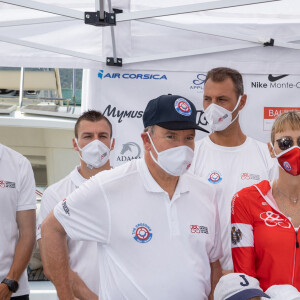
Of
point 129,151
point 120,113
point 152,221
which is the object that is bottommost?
point 152,221

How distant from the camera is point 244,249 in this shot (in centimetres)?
208

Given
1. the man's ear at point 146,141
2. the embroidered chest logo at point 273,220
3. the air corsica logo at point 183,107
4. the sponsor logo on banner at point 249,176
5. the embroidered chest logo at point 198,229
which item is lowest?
the embroidered chest logo at point 198,229

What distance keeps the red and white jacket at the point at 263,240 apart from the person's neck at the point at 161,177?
269 millimetres

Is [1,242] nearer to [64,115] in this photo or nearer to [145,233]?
[145,233]

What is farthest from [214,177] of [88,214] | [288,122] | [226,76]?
[88,214]

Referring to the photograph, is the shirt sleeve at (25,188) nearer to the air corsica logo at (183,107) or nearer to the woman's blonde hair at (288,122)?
the air corsica logo at (183,107)

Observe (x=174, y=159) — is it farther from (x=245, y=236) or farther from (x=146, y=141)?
(x=245, y=236)

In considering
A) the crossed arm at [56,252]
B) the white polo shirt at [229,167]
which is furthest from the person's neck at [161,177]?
the white polo shirt at [229,167]

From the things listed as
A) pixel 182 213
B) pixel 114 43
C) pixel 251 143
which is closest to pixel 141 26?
pixel 114 43

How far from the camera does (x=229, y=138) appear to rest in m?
2.85

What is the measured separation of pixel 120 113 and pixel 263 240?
78.5 inches

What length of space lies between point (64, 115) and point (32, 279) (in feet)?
7.07

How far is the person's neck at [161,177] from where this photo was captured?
2.08 m

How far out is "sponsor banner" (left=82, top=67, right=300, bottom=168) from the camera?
379cm
